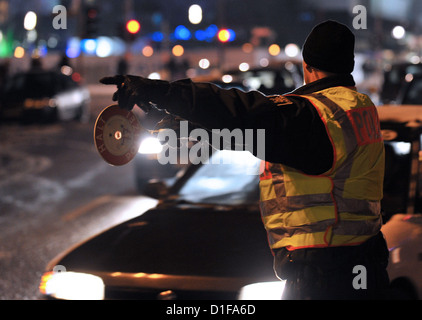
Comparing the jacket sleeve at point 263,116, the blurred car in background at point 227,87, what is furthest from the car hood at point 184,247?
the jacket sleeve at point 263,116

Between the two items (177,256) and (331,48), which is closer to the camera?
(331,48)

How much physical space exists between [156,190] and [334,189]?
270 cm

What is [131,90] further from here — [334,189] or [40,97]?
[40,97]

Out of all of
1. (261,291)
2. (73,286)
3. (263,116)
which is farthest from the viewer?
(73,286)

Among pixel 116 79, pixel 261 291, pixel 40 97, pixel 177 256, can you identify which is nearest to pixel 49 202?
pixel 177 256

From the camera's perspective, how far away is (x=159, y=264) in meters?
3.77

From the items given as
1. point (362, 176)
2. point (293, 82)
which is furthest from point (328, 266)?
point (293, 82)

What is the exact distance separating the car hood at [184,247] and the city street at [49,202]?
1744mm

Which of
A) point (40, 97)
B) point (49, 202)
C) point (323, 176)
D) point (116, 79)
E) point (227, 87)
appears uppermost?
point (40, 97)

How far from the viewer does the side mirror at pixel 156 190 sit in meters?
5.05

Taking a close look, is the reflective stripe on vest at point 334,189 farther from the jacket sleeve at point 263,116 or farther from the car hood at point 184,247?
the car hood at point 184,247

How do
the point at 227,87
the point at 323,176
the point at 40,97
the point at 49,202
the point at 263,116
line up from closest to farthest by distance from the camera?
the point at 263,116 → the point at 323,176 → the point at 227,87 → the point at 49,202 → the point at 40,97

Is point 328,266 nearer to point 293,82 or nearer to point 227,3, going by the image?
point 293,82

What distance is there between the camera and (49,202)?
10.2 m
